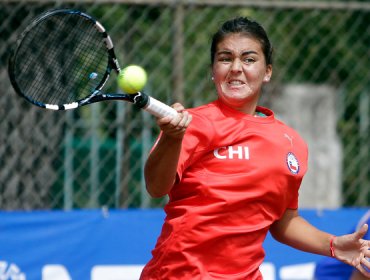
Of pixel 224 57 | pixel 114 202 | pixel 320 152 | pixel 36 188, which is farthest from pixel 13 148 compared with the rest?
pixel 320 152

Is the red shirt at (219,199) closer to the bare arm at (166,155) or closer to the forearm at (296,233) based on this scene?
the bare arm at (166,155)

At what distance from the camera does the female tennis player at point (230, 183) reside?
10.4 ft

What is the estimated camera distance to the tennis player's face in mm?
3309

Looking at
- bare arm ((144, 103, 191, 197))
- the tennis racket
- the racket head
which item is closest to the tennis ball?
the tennis racket

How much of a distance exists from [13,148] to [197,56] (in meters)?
2.67

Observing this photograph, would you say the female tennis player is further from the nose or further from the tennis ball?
the tennis ball

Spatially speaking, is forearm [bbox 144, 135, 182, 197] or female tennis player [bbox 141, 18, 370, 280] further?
female tennis player [bbox 141, 18, 370, 280]

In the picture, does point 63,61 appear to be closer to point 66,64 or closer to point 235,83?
point 66,64

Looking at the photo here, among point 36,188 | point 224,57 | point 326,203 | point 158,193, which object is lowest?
point 326,203

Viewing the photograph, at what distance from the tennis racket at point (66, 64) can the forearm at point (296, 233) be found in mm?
986

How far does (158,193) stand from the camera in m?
3.03

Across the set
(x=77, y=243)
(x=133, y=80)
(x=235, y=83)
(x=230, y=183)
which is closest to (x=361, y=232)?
(x=230, y=183)

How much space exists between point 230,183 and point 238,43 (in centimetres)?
59

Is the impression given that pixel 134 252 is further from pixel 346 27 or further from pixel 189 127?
pixel 346 27
